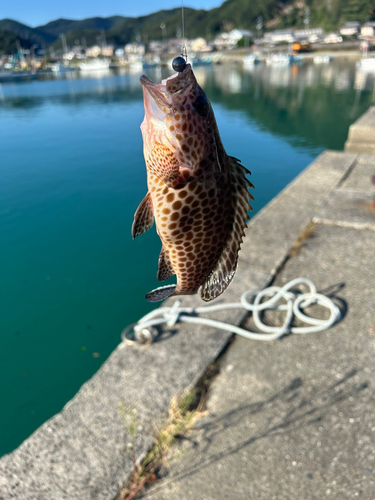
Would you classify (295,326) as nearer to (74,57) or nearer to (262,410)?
(262,410)

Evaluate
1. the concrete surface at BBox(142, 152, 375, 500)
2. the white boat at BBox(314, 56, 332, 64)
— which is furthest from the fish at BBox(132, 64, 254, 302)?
the white boat at BBox(314, 56, 332, 64)

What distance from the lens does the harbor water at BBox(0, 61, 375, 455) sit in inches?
289

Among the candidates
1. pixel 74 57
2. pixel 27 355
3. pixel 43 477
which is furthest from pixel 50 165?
pixel 74 57

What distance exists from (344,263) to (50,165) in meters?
16.2

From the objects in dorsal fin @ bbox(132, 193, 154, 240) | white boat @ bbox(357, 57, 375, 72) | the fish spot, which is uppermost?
A: white boat @ bbox(357, 57, 375, 72)

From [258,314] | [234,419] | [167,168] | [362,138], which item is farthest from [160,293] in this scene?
[362,138]

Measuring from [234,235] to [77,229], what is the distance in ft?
38.5

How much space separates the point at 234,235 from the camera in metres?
1.61

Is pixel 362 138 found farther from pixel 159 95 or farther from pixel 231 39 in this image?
pixel 231 39


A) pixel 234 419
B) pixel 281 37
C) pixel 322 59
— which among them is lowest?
pixel 234 419

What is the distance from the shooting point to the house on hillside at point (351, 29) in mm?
102312

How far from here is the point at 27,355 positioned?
764 centimetres

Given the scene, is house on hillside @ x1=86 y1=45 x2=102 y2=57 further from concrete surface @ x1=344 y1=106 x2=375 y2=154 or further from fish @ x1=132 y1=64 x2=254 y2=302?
fish @ x1=132 y1=64 x2=254 y2=302

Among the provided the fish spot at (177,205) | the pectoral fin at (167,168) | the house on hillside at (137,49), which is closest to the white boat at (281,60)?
the house on hillside at (137,49)
